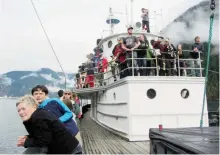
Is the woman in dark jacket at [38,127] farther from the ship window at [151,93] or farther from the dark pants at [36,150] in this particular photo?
the ship window at [151,93]

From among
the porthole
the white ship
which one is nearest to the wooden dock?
the white ship

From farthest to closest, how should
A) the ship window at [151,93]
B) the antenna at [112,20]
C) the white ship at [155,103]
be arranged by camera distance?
1. the antenna at [112,20]
2. the ship window at [151,93]
3. the white ship at [155,103]

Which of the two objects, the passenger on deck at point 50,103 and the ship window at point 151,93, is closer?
the passenger on deck at point 50,103

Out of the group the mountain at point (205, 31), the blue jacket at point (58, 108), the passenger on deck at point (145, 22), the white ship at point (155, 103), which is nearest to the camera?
the blue jacket at point (58, 108)

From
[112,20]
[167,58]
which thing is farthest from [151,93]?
[112,20]

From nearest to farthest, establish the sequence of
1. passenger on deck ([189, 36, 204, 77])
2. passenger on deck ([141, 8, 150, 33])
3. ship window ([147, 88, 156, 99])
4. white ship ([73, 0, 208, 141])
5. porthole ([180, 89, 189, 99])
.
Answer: white ship ([73, 0, 208, 141]), ship window ([147, 88, 156, 99]), porthole ([180, 89, 189, 99]), passenger on deck ([189, 36, 204, 77]), passenger on deck ([141, 8, 150, 33])

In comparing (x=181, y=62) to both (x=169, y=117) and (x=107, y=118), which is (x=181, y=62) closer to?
(x=169, y=117)

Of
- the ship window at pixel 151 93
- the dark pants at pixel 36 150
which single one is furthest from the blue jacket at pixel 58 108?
the ship window at pixel 151 93

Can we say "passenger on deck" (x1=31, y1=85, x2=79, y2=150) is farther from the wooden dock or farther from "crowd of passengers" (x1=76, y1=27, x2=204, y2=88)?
"crowd of passengers" (x1=76, y1=27, x2=204, y2=88)

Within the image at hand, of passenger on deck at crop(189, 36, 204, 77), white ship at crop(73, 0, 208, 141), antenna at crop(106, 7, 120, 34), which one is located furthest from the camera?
antenna at crop(106, 7, 120, 34)

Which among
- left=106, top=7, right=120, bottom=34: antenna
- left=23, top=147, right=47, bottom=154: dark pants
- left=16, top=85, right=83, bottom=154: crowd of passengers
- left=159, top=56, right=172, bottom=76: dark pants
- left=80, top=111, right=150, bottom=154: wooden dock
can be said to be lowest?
left=80, top=111, right=150, bottom=154: wooden dock

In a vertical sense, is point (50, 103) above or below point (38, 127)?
above

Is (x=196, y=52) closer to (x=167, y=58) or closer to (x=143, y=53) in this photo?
(x=167, y=58)

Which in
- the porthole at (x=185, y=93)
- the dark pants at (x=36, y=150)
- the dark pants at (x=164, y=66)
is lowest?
the dark pants at (x=36, y=150)
